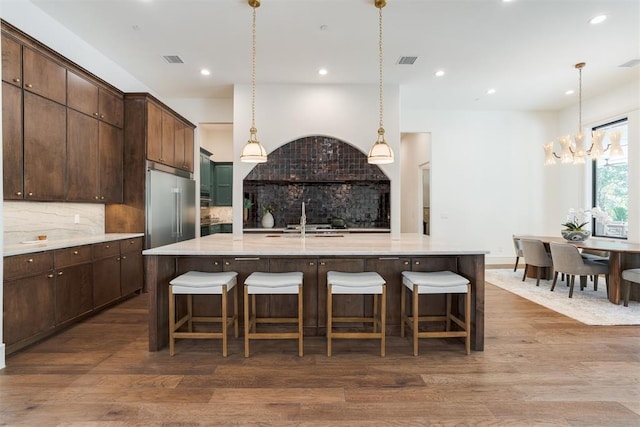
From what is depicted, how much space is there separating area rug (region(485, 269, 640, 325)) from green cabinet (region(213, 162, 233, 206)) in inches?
217

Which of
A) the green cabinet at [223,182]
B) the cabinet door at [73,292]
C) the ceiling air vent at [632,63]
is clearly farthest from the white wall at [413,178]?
the cabinet door at [73,292]

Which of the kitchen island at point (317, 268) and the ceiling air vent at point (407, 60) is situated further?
the ceiling air vent at point (407, 60)

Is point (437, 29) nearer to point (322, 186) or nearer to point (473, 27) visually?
point (473, 27)

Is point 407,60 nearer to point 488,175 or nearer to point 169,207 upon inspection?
point 488,175

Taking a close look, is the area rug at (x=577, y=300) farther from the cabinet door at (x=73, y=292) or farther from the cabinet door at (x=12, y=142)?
the cabinet door at (x=12, y=142)

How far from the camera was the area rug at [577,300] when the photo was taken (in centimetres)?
374

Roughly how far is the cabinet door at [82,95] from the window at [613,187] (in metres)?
7.68

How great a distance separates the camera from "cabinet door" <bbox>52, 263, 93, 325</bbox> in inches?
127

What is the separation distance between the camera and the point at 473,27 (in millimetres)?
3854

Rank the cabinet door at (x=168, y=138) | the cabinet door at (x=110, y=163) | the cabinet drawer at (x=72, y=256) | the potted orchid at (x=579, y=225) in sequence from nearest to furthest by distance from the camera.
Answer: the cabinet drawer at (x=72, y=256) < the cabinet door at (x=110, y=163) < the potted orchid at (x=579, y=225) < the cabinet door at (x=168, y=138)

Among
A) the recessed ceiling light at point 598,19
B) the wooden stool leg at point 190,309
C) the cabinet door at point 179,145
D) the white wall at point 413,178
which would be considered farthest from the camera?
the white wall at point 413,178

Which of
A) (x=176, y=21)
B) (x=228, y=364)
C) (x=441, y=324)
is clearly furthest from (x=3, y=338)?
(x=441, y=324)

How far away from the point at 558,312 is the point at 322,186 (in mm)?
4027

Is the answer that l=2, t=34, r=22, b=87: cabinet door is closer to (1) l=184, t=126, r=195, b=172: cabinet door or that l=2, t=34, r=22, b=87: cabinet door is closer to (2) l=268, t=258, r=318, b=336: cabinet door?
(2) l=268, t=258, r=318, b=336: cabinet door
